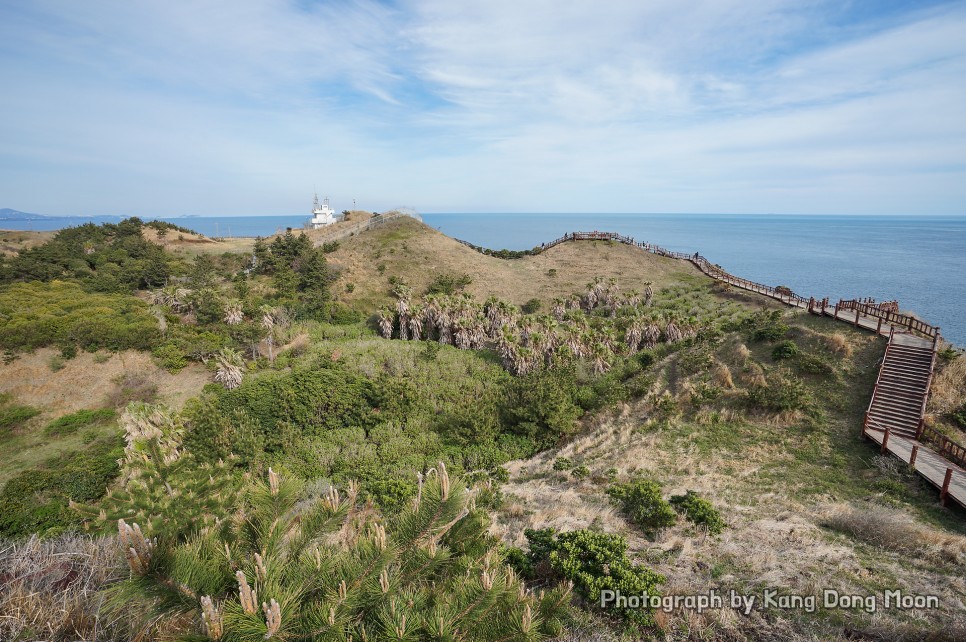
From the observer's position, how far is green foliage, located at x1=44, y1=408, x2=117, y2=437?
26.8 m

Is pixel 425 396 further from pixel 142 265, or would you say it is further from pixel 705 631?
pixel 142 265

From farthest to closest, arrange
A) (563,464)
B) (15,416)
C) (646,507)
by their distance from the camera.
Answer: (15,416)
(563,464)
(646,507)

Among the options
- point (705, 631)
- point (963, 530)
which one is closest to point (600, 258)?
point (963, 530)

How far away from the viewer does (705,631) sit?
835 centimetres

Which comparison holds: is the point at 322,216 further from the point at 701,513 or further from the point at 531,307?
the point at 701,513

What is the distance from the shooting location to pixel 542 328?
36.2m

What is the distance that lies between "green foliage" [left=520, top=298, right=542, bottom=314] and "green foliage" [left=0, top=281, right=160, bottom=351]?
126 feet

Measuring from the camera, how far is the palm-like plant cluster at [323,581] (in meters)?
3.70

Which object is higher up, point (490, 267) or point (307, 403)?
point (490, 267)

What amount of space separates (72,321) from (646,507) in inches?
1906

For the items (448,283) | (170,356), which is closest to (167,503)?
(170,356)

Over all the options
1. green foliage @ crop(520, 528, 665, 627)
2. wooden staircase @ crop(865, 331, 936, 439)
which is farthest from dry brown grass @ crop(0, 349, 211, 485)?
wooden staircase @ crop(865, 331, 936, 439)

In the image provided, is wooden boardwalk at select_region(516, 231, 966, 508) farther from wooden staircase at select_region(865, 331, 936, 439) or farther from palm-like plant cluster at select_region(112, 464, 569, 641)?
palm-like plant cluster at select_region(112, 464, 569, 641)

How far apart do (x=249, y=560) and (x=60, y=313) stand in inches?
2013
